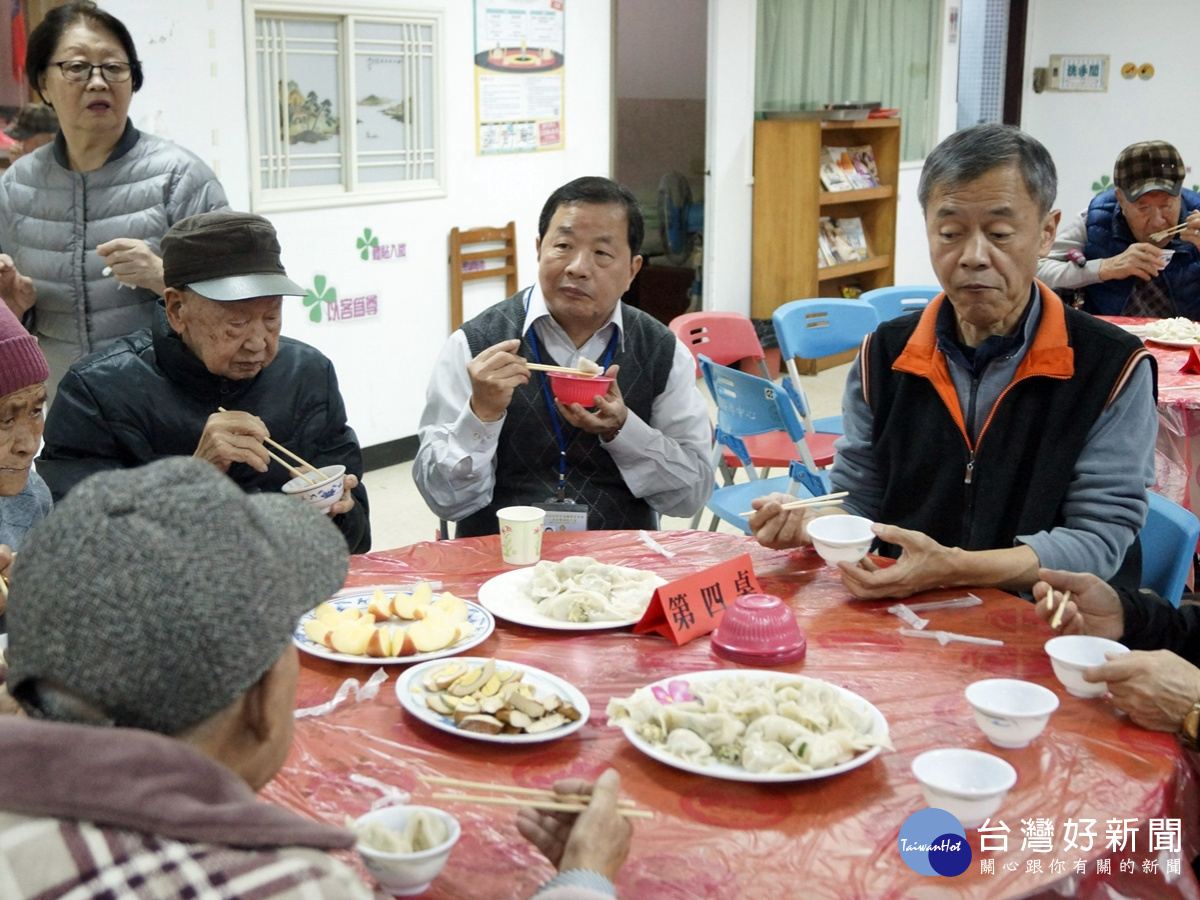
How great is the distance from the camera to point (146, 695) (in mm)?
837

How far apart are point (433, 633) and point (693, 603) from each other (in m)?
0.39

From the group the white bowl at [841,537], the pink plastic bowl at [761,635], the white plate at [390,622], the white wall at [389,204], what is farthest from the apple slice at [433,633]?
the white wall at [389,204]

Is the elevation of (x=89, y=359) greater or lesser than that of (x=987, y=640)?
greater

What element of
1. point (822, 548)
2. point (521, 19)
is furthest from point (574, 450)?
point (521, 19)

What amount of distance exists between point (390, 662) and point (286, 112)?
12.1 feet

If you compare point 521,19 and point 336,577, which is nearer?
point 336,577

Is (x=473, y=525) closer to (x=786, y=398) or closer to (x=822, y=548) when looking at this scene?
(x=822, y=548)

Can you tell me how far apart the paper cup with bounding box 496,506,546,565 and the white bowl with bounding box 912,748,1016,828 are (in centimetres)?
88

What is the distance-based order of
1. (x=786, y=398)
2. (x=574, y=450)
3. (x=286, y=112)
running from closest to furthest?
(x=574, y=450), (x=786, y=398), (x=286, y=112)

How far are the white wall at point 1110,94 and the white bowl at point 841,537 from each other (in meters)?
7.91

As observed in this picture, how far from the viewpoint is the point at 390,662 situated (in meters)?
1.67

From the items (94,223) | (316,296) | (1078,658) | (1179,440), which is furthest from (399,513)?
(1078,658)

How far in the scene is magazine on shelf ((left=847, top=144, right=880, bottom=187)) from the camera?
26.4 ft

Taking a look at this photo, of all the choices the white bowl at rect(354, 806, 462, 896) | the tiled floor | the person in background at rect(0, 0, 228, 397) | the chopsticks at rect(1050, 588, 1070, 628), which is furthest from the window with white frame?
the white bowl at rect(354, 806, 462, 896)
